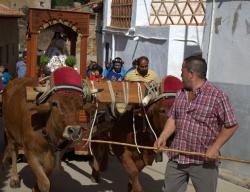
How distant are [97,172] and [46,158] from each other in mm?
1771

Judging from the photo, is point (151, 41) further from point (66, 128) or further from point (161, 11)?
point (66, 128)

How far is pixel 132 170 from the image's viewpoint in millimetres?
5984

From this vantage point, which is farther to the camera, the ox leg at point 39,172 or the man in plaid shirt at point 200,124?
the ox leg at point 39,172

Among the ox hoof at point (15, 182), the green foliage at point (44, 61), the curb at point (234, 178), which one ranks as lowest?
the curb at point (234, 178)

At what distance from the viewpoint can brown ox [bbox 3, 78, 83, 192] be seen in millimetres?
5172

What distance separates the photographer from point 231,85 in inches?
330

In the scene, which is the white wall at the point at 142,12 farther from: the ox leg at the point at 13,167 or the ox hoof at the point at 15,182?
the ox hoof at the point at 15,182

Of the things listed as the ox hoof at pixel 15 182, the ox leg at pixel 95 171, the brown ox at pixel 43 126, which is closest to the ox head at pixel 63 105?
the brown ox at pixel 43 126

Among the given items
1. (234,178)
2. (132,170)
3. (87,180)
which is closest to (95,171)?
(87,180)

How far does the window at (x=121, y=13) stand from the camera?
63.2 ft

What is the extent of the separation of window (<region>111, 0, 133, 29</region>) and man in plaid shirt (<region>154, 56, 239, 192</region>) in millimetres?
14745

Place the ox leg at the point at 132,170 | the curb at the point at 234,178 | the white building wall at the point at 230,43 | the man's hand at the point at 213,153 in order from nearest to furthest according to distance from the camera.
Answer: the man's hand at the point at 213,153 < the ox leg at the point at 132,170 < the curb at the point at 234,178 < the white building wall at the point at 230,43

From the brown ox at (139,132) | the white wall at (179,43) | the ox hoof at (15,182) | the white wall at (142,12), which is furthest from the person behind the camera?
the white wall at (142,12)

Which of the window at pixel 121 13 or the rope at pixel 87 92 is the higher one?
the window at pixel 121 13
